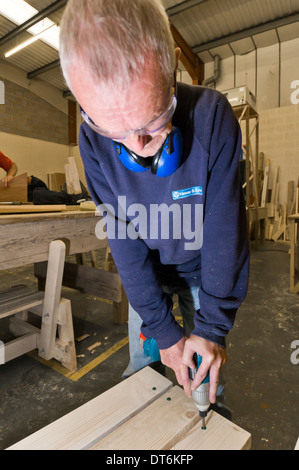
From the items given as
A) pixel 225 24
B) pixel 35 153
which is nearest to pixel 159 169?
pixel 225 24

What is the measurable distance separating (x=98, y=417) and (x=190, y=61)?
8643mm

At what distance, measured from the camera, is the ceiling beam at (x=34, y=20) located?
6.02 m

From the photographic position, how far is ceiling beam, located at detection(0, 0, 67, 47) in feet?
19.8

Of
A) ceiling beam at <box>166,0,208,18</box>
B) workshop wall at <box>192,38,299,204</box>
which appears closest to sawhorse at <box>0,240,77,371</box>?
ceiling beam at <box>166,0,208,18</box>

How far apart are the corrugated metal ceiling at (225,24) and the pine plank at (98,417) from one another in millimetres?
6889

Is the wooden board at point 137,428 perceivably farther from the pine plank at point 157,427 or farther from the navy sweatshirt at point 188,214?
the navy sweatshirt at point 188,214

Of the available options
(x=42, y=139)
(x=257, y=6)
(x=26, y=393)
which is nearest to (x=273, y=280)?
(x=26, y=393)

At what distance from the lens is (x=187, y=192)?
0.88 m

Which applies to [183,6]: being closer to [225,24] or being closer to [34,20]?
[225,24]

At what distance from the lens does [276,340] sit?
2328mm

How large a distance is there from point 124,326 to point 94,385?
0.82 m

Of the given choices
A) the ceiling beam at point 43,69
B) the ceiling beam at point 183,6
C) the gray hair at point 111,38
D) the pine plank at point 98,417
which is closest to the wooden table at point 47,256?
the pine plank at point 98,417

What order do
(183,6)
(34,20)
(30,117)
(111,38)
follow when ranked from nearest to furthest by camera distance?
(111,38) < (183,6) < (34,20) < (30,117)

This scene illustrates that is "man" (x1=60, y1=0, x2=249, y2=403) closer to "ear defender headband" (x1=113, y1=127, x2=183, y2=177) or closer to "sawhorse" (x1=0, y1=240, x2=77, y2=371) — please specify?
"ear defender headband" (x1=113, y1=127, x2=183, y2=177)
